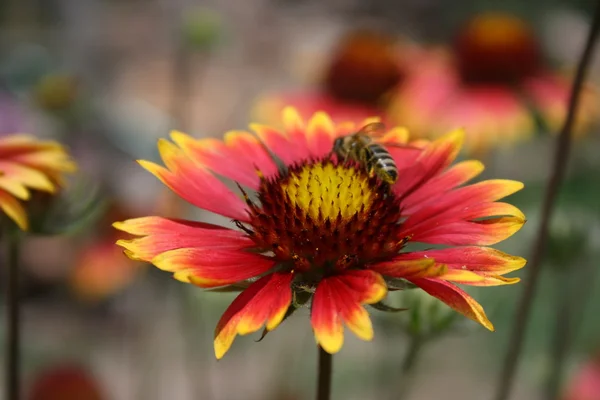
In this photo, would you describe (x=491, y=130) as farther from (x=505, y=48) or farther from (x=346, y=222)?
(x=346, y=222)

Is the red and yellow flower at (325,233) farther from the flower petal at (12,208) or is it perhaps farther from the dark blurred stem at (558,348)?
the dark blurred stem at (558,348)

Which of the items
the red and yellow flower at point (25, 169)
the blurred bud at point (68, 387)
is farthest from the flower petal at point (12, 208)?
the blurred bud at point (68, 387)

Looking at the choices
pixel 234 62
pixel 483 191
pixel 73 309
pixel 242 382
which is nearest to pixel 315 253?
pixel 483 191

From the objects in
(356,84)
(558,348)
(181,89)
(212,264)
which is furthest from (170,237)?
(181,89)

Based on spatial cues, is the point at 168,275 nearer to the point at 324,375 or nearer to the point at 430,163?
the point at 430,163

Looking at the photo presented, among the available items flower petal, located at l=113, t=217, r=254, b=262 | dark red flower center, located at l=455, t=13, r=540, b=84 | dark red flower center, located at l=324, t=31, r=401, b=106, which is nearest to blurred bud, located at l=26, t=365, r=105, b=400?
flower petal, located at l=113, t=217, r=254, b=262
